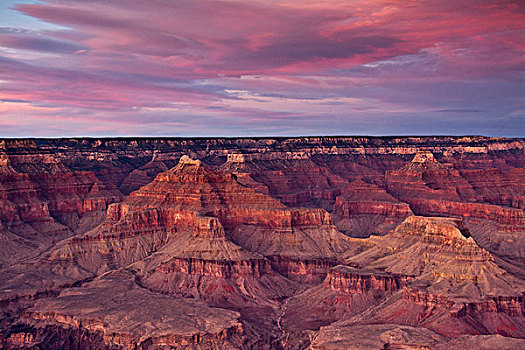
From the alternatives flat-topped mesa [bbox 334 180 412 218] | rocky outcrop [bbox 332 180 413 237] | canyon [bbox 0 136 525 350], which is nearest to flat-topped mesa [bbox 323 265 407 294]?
canyon [bbox 0 136 525 350]

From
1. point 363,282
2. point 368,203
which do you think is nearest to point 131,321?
point 363,282

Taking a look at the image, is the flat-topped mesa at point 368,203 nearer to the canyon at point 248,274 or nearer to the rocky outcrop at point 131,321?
the canyon at point 248,274

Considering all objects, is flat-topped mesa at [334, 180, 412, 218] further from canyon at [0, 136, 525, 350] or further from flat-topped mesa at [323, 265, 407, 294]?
flat-topped mesa at [323, 265, 407, 294]

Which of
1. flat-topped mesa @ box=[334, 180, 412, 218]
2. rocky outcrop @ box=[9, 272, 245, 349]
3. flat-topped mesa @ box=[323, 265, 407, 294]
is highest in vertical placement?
flat-topped mesa @ box=[334, 180, 412, 218]

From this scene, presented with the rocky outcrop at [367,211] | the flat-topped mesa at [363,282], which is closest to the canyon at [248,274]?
the flat-topped mesa at [363,282]

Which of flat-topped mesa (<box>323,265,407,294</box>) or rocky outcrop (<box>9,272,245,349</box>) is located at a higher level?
flat-topped mesa (<box>323,265,407,294</box>)

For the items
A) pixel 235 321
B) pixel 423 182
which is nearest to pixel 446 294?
pixel 235 321

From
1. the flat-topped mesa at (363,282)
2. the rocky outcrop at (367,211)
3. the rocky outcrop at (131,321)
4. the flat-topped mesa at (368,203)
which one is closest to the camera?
the rocky outcrop at (131,321)

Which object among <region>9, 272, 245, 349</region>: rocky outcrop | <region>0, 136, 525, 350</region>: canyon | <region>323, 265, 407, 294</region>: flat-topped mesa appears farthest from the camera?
<region>323, 265, 407, 294</region>: flat-topped mesa

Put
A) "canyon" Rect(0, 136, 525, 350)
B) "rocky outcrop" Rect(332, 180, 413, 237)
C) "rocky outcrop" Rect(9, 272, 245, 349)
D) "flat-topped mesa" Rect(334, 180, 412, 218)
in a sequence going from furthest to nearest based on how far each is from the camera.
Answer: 1. "flat-topped mesa" Rect(334, 180, 412, 218)
2. "rocky outcrop" Rect(332, 180, 413, 237)
3. "canyon" Rect(0, 136, 525, 350)
4. "rocky outcrop" Rect(9, 272, 245, 349)

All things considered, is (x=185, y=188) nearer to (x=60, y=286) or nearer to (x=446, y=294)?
(x=60, y=286)

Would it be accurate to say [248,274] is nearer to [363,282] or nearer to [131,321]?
[363,282]
